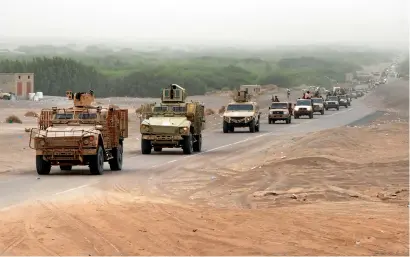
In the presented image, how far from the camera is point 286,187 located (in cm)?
2659

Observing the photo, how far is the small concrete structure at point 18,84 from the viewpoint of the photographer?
417 ft

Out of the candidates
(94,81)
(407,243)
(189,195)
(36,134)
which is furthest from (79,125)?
(94,81)

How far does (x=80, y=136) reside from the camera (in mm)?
28922

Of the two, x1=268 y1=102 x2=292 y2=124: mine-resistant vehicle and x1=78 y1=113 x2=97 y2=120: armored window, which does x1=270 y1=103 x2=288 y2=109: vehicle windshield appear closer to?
x1=268 y1=102 x2=292 y2=124: mine-resistant vehicle

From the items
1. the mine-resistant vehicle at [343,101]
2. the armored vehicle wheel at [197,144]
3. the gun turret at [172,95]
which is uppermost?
the gun turret at [172,95]

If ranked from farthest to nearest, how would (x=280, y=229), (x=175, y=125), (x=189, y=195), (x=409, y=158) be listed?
1. (x=175, y=125)
2. (x=409, y=158)
3. (x=189, y=195)
4. (x=280, y=229)

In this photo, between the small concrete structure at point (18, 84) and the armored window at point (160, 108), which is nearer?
the armored window at point (160, 108)

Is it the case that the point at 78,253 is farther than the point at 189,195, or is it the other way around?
the point at 189,195

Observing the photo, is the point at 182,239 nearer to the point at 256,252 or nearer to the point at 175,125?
the point at 256,252

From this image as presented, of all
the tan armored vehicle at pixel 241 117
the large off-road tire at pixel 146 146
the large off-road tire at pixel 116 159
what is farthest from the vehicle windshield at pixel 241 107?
the large off-road tire at pixel 116 159

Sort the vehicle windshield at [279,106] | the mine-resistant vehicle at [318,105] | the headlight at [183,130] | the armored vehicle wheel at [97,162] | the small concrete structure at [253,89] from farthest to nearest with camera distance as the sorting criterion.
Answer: the small concrete structure at [253,89] < the mine-resistant vehicle at [318,105] < the vehicle windshield at [279,106] < the headlight at [183,130] < the armored vehicle wheel at [97,162]

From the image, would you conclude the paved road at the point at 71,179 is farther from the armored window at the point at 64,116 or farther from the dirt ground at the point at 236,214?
the armored window at the point at 64,116

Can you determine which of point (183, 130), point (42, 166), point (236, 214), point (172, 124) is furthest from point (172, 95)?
point (236, 214)

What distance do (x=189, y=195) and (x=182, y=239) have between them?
27.6 ft
